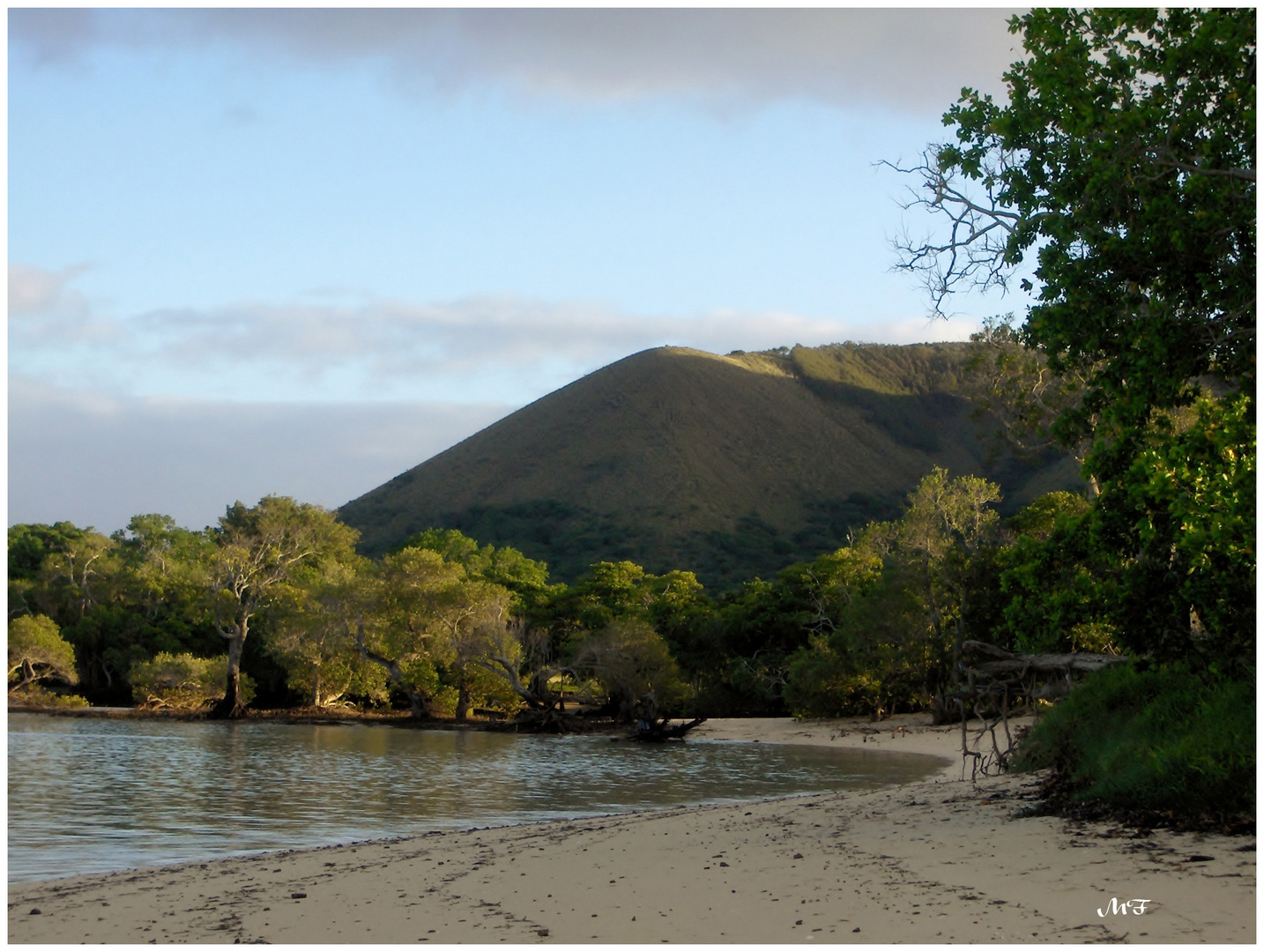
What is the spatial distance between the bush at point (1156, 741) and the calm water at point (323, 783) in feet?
25.6

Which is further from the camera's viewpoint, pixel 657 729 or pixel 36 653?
pixel 36 653

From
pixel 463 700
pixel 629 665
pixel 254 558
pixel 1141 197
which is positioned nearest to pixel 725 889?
pixel 1141 197

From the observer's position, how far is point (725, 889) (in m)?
8.32

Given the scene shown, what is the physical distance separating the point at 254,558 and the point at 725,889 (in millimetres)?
42202

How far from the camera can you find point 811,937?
6762 millimetres

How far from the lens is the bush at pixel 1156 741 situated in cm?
886

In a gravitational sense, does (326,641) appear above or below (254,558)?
below

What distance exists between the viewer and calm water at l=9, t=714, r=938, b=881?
15.4 m

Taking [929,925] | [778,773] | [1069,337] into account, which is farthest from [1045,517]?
[929,925]

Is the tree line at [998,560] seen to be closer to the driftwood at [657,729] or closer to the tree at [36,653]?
the tree at [36,653]

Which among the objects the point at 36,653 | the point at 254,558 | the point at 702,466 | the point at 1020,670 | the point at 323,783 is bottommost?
the point at 323,783

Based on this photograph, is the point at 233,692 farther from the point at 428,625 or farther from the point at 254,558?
the point at 428,625

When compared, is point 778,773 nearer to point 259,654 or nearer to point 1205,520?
point 1205,520
